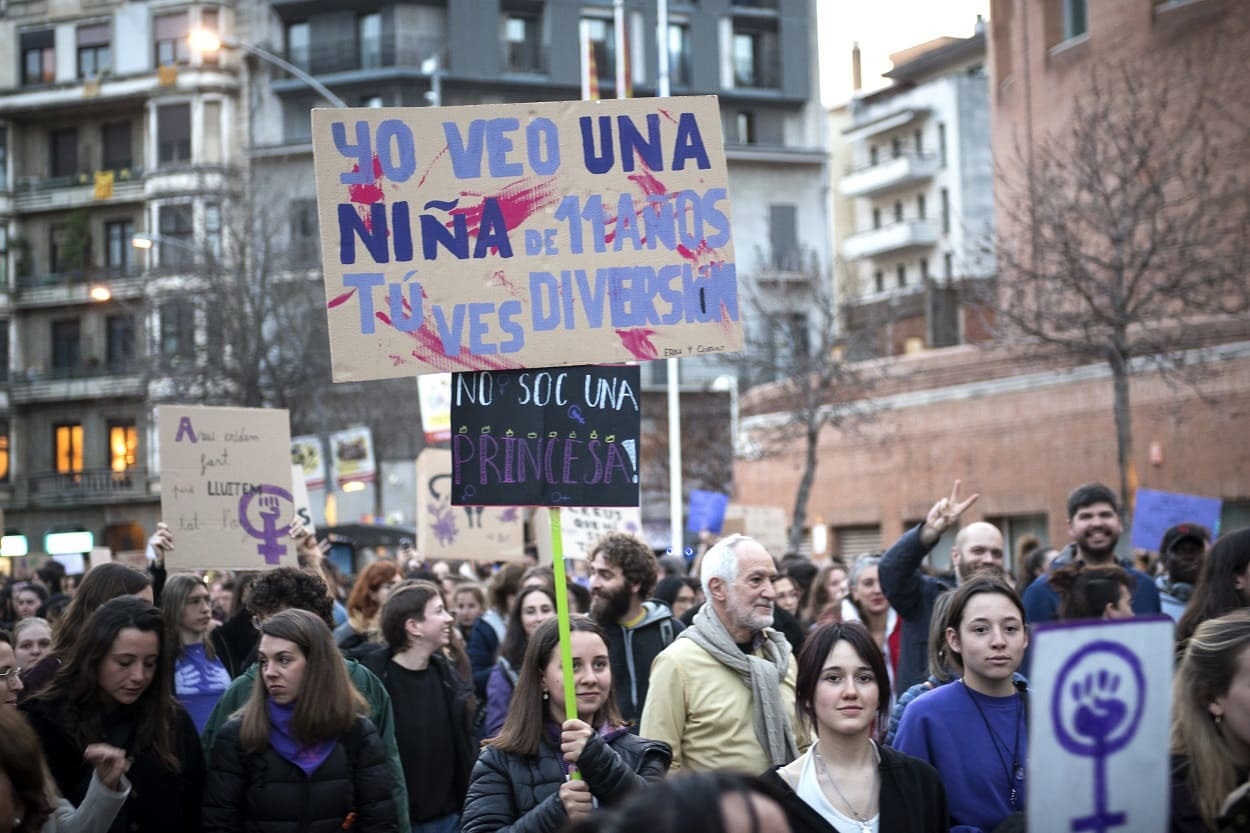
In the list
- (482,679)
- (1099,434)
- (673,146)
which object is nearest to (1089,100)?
(1099,434)

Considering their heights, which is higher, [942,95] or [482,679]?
[942,95]

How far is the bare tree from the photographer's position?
24312 mm

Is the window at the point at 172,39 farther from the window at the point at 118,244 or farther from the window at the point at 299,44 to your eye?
the window at the point at 118,244

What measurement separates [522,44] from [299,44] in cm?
769

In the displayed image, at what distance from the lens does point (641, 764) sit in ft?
18.6

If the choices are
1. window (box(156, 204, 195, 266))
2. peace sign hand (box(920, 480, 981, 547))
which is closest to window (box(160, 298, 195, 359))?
window (box(156, 204, 195, 266))

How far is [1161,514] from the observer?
14.9m

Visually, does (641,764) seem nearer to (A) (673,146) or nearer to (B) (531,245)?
(B) (531,245)

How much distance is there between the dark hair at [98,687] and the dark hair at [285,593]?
1503 millimetres

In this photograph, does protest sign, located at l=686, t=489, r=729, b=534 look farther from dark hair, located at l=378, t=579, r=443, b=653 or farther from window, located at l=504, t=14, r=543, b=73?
window, located at l=504, t=14, r=543, b=73

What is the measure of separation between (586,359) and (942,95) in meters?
63.6

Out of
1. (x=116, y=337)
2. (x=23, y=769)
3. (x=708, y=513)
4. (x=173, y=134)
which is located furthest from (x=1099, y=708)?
(x=116, y=337)

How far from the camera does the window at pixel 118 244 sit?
2371 inches

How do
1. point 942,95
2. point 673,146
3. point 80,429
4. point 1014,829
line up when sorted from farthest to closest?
point 942,95, point 80,429, point 673,146, point 1014,829
